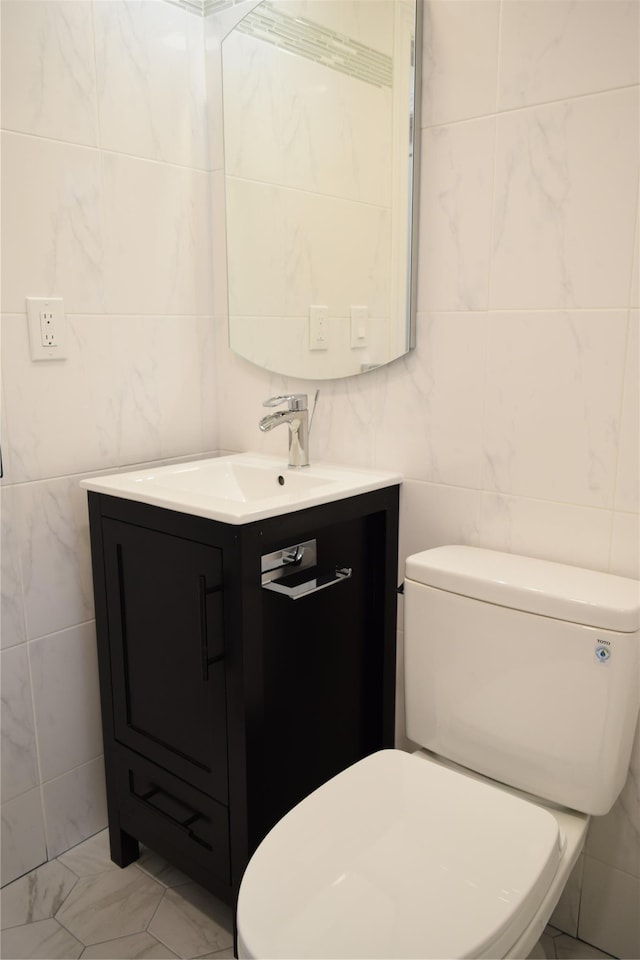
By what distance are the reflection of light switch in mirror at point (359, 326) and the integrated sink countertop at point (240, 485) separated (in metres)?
0.28

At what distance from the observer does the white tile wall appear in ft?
3.94

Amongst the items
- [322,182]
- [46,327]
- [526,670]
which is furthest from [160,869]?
[322,182]

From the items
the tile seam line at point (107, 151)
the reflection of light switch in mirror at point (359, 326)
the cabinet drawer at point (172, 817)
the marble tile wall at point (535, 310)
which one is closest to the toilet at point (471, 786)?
the marble tile wall at point (535, 310)

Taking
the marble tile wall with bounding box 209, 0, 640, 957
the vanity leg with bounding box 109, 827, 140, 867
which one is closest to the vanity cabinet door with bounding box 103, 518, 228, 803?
the vanity leg with bounding box 109, 827, 140, 867

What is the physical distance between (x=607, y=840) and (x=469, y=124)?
4.42ft

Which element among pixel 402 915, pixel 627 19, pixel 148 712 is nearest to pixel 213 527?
pixel 148 712

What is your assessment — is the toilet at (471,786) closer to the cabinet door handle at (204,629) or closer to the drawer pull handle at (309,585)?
the drawer pull handle at (309,585)

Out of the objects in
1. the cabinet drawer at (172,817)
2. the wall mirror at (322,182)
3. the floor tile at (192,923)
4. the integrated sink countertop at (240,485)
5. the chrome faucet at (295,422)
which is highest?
the wall mirror at (322,182)

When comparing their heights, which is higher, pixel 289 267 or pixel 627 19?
pixel 627 19

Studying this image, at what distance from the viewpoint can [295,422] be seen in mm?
1567

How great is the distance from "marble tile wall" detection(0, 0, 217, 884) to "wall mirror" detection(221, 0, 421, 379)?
0.14m

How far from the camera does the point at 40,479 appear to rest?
1.52 meters

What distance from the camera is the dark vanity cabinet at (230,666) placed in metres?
1.27

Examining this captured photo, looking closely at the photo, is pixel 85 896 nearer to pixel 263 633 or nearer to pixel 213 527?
pixel 263 633
